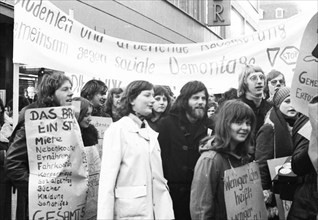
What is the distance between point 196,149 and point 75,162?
3.91 feet

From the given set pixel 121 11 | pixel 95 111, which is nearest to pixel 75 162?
pixel 95 111

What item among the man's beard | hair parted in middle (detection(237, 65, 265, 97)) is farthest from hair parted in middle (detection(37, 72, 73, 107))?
hair parted in middle (detection(237, 65, 265, 97))

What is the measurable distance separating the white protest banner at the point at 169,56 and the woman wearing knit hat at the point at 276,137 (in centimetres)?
168

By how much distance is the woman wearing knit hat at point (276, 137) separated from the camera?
18.1ft

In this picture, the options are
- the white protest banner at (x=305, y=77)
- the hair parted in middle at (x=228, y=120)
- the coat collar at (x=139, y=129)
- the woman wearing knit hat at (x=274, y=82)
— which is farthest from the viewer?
the woman wearing knit hat at (x=274, y=82)

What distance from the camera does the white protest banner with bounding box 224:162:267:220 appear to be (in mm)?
4684

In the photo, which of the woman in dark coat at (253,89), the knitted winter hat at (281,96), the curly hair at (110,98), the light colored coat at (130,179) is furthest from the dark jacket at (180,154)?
the curly hair at (110,98)

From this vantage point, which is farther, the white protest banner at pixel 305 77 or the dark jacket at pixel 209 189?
the dark jacket at pixel 209 189

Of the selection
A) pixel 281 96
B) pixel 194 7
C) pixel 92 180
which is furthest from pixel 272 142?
pixel 194 7

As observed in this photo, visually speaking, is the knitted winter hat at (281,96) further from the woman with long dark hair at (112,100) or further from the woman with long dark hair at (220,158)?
the woman with long dark hair at (112,100)

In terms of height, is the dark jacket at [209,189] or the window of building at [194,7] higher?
the window of building at [194,7]

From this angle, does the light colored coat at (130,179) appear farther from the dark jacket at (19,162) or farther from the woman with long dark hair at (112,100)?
the woman with long dark hair at (112,100)

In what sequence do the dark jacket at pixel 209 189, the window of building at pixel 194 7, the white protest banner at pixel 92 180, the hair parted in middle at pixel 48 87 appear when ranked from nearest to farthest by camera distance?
1. the dark jacket at pixel 209 189
2. the hair parted in middle at pixel 48 87
3. the white protest banner at pixel 92 180
4. the window of building at pixel 194 7

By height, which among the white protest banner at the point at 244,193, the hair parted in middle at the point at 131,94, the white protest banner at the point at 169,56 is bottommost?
the white protest banner at the point at 244,193
